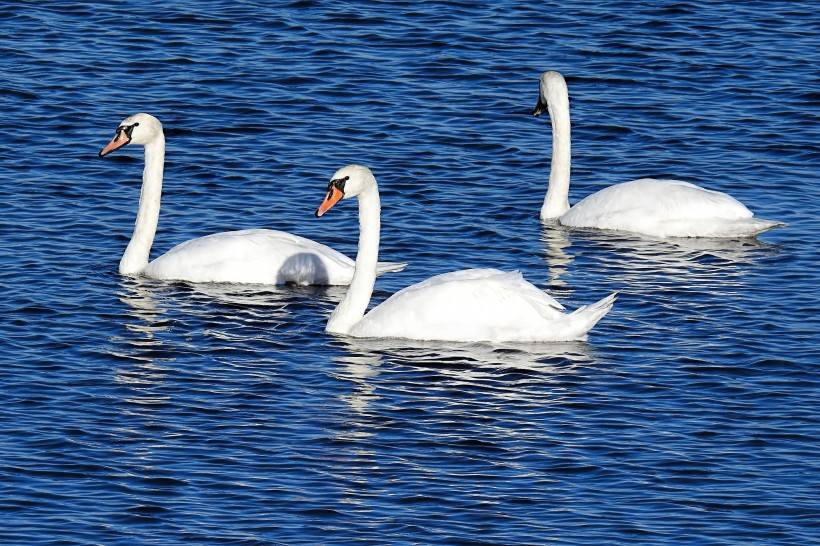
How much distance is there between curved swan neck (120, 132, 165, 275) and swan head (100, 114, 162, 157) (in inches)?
2.5

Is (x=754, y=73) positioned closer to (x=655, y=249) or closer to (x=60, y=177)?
(x=655, y=249)

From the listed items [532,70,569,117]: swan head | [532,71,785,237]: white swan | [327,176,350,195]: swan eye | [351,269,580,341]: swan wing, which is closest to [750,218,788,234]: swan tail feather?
[532,71,785,237]: white swan

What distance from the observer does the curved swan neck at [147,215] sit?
56.5ft

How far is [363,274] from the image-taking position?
15.5m

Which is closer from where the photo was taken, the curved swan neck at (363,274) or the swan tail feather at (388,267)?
the curved swan neck at (363,274)

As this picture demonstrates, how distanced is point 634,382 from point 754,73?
11.2 meters

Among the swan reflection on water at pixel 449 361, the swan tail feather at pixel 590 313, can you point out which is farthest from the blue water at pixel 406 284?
the swan tail feather at pixel 590 313

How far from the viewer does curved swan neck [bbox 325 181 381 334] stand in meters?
15.3

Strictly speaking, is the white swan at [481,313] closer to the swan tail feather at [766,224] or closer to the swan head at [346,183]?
the swan head at [346,183]

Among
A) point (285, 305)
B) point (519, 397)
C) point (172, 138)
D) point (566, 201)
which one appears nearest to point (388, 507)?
point (519, 397)

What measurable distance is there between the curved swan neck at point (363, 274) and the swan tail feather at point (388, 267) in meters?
0.99

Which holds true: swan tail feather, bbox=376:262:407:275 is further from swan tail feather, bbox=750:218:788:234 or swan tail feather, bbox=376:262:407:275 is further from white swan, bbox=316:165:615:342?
swan tail feather, bbox=750:218:788:234

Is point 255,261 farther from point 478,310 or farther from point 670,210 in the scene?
point 670,210

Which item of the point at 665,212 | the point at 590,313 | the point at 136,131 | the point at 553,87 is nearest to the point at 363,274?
the point at 590,313
